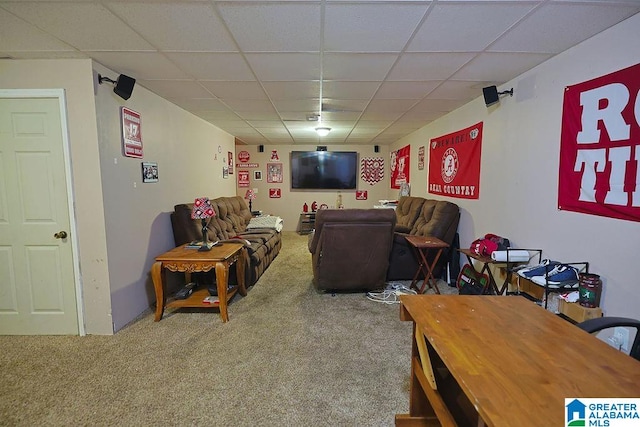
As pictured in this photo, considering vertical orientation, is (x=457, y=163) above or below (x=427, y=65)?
below

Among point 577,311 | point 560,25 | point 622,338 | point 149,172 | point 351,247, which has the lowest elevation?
point 622,338

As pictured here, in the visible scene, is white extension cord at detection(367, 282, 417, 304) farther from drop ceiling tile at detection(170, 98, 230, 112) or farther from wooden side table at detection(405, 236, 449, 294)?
drop ceiling tile at detection(170, 98, 230, 112)

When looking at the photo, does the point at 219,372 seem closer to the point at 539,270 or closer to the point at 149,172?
the point at 149,172

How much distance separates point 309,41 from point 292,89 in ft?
3.50

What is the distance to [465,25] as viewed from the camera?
1825 millimetres

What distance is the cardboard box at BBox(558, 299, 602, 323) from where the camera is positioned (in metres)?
1.84

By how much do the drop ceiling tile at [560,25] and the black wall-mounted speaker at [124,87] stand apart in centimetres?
296

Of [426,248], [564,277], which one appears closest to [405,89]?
[426,248]

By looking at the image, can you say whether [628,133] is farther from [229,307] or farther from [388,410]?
[229,307]

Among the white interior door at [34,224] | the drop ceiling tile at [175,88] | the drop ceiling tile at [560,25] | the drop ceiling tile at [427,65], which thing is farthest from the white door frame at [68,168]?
the drop ceiling tile at [560,25]

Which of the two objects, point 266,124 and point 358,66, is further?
point 266,124

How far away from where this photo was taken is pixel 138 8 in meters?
1.66

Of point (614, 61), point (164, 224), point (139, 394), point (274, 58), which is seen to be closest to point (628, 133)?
point (614, 61)

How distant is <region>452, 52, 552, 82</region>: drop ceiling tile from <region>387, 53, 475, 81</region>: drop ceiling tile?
10 centimetres
